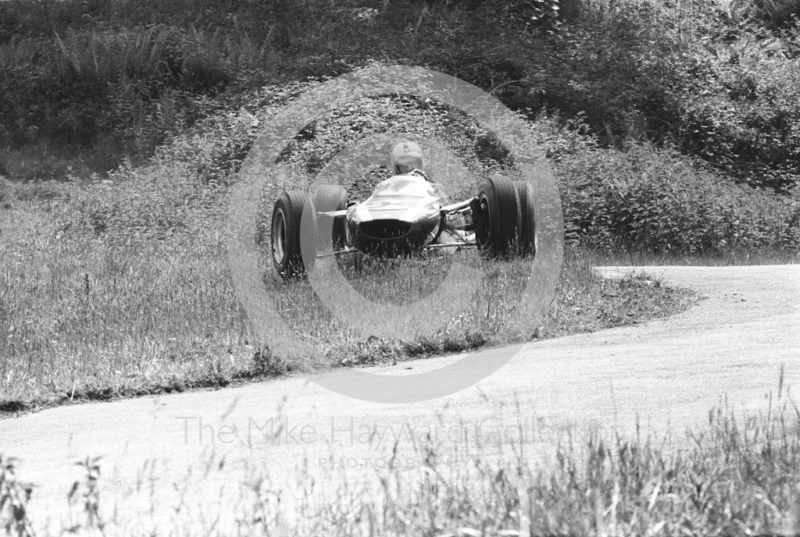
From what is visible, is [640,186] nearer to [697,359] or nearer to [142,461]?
[697,359]

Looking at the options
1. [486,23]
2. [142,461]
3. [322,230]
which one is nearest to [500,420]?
[142,461]

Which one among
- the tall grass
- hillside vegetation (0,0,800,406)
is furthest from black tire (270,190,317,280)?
the tall grass

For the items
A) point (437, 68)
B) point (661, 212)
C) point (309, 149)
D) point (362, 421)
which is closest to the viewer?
point (362, 421)

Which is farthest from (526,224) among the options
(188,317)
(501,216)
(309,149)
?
(309,149)

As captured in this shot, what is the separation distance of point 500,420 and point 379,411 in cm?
83

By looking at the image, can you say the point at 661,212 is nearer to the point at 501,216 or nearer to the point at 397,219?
the point at 501,216

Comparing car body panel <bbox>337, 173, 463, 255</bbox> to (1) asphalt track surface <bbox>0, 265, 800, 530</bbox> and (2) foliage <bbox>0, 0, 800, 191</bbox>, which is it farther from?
(2) foliage <bbox>0, 0, 800, 191</bbox>

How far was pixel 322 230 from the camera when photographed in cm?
1304

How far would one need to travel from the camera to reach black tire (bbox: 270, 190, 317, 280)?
1196 centimetres

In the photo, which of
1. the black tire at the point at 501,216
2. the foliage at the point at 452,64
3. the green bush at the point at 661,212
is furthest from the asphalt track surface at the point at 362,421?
the foliage at the point at 452,64

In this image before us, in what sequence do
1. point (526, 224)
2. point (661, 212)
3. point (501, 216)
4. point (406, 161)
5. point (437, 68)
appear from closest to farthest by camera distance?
point (501, 216)
point (526, 224)
point (406, 161)
point (661, 212)
point (437, 68)

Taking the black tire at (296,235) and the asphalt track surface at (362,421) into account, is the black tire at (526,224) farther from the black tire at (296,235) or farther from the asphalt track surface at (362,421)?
the asphalt track surface at (362,421)

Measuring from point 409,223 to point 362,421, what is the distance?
5.91 metres

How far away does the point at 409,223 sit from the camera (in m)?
11.8
